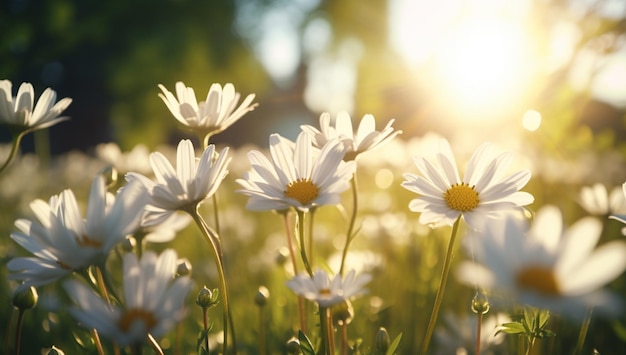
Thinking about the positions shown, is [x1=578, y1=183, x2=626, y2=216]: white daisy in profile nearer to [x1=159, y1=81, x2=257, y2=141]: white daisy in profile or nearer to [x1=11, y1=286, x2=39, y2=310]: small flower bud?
[x1=159, y1=81, x2=257, y2=141]: white daisy in profile

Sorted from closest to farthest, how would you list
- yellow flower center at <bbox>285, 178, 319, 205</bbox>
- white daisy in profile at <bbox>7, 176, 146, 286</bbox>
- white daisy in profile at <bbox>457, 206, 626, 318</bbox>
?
white daisy in profile at <bbox>457, 206, 626, 318</bbox>, white daisy in profile at <bbox>7, 176, 146, 286</bbox>, yellow flower center at <bbox>285, 178, 319, 205</bbox>

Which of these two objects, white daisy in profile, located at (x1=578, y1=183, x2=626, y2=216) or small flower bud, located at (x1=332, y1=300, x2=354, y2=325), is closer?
small flower bud, located at (x1=332, y1=300, x2=354, y2=325)

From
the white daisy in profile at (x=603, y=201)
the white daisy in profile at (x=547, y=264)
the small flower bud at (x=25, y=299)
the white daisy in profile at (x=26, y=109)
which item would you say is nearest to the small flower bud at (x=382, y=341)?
the white daisy in profile at (x=547, y=264)

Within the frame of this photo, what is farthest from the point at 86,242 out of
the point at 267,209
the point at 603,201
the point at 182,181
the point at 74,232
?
the point at 603,201

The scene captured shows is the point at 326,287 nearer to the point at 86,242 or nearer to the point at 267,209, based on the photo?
the point at 267,209

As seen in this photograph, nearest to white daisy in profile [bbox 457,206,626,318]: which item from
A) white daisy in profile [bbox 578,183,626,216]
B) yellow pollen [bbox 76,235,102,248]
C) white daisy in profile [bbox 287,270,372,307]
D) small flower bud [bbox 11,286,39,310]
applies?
white daisy in profile [bbox 287,270,372,307]

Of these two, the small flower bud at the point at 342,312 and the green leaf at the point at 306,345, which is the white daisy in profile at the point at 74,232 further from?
the small flower bud at the point at 342,312
